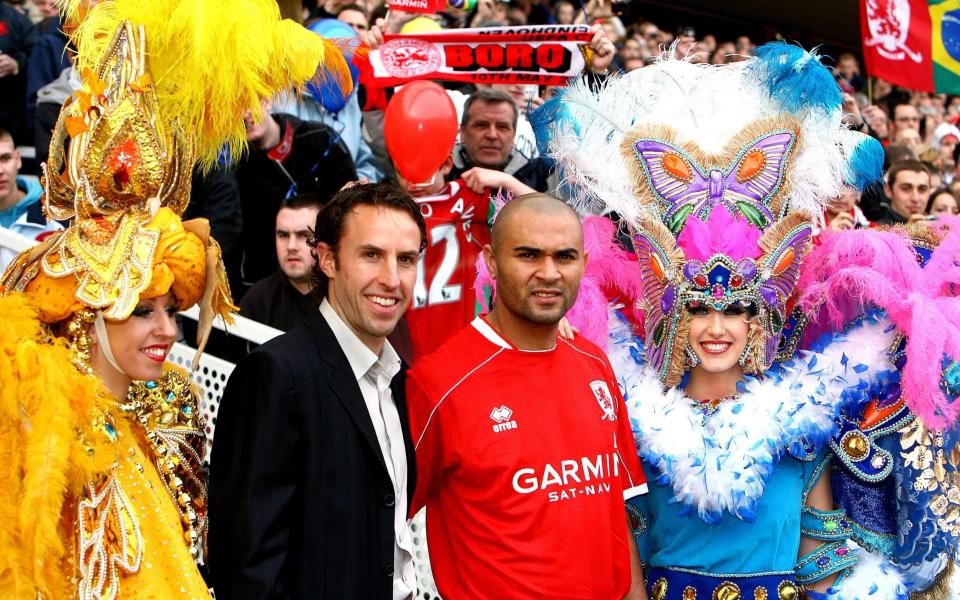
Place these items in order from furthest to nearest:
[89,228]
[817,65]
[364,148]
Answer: [364,148], [817,65], [89,228]

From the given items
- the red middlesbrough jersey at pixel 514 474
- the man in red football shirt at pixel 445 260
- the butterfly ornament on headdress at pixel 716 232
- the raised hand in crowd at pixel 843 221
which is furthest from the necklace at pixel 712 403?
the raised hand in crowd at pixel 843 221

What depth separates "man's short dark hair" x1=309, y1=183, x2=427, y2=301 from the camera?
9.27 ft

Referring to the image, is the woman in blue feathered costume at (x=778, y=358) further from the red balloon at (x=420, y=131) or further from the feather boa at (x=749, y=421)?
the red balloon at (x=420, y=131)

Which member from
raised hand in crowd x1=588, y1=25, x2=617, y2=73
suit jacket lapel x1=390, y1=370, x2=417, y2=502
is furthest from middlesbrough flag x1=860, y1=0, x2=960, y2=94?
suit jacket lapel x1=390, y1=370, x2=417, y2=502

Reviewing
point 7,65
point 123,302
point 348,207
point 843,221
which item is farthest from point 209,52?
point 7,65

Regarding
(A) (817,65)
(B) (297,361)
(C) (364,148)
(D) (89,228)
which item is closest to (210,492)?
(B) (297,361)

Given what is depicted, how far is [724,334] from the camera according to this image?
339 cm

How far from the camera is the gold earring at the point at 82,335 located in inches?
108

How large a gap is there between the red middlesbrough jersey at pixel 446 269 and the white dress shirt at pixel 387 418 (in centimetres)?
142

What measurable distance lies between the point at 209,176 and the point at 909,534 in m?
3.21

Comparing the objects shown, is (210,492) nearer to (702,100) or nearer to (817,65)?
(702,100)

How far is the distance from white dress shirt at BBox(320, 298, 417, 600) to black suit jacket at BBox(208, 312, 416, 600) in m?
0.08

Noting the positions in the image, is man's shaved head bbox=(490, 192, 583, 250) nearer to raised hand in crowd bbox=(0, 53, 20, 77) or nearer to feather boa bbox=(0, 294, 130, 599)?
feather boa bbox=(0, 294, 130, 599)

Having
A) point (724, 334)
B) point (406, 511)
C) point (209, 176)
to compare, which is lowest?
point (406, 511)
